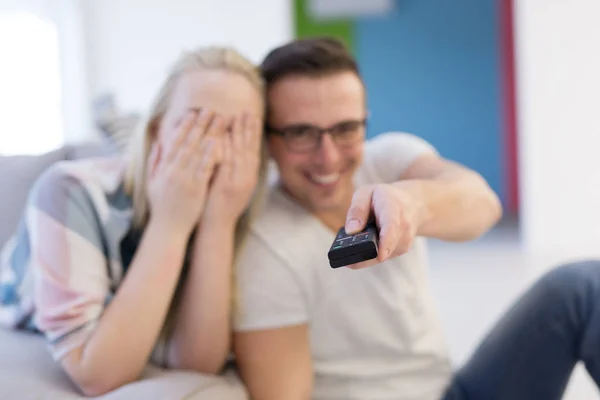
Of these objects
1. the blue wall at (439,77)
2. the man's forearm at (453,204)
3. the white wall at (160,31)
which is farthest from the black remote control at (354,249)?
the blue wall at (439,77)

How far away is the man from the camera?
941mm

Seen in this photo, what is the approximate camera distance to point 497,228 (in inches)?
124

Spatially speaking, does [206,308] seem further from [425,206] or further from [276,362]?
[425,206]

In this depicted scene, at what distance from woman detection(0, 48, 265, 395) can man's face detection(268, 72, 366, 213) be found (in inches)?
1.5

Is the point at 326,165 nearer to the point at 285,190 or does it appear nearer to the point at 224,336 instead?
the point at 285,190

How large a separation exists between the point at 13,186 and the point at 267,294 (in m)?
0.53

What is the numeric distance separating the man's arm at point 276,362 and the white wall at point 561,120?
2000mm

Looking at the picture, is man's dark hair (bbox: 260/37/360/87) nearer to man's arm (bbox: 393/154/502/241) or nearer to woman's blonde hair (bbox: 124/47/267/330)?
woman's blonde hair (bbox: 124/47/267/330)

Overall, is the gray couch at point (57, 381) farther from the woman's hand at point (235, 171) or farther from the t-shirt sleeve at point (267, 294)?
the woman's hand at point (235, 171)

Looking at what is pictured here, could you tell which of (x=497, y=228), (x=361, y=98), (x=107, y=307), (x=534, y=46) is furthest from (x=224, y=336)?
(x=497, y=228)

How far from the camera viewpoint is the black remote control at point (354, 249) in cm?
57

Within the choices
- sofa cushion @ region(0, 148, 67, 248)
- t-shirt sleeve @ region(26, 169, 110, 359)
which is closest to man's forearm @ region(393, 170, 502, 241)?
t-shirt sleeve @ region(26, 169, 110, 359)

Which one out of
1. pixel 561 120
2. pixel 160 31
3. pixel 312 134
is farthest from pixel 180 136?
pixel 160 31

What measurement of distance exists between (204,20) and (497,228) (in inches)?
68.6
